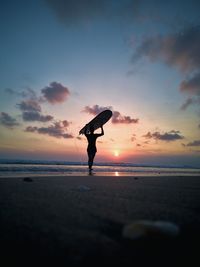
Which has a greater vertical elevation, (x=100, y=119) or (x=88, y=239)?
(x=100, y=119)

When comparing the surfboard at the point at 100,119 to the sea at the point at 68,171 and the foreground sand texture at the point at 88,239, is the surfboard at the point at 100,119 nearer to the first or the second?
the sea at the point at 68,171

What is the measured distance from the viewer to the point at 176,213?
241 cm

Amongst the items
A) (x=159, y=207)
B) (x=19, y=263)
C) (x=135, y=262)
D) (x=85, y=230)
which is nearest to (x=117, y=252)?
(x=135, y=262)

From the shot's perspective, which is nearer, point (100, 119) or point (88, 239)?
point (88, 239)

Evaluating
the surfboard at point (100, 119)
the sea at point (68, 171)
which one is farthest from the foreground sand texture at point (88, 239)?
the surfboard at point (100, 119)

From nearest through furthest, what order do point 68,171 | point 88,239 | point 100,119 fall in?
point 88,239 < point 100,119 < point 68,171

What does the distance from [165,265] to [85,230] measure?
31.2 inches

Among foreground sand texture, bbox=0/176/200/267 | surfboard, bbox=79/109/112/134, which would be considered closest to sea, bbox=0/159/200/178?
surfboard, bbox=79/109/112/134

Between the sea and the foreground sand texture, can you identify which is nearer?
the foreground sand texture

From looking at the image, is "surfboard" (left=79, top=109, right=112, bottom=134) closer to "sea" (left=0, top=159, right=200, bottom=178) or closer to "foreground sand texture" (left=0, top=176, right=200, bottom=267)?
"sea" (left=0, top=159, right=200, bottom=178)

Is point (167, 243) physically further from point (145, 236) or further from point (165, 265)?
point (165, 265)

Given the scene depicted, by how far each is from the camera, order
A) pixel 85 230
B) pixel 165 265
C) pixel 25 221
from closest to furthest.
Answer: pixel 165 265
pixel 85 230
pixel 25 221

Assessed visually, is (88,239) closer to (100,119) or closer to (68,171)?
(100,119)

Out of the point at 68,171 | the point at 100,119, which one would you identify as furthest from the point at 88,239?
the point at 68,171
